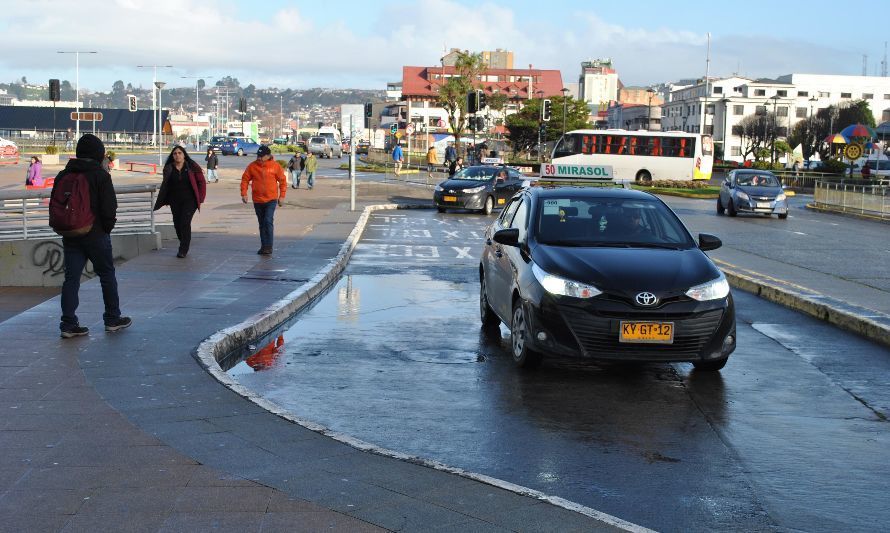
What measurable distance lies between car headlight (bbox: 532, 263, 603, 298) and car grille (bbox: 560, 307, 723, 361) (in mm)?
157

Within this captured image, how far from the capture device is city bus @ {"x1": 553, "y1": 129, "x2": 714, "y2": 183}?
6100cm

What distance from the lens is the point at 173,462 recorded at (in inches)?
227

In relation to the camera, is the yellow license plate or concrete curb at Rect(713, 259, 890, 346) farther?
concrete curb at Rect(713, 259, 890, 346)

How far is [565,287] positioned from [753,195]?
2739 centimetres

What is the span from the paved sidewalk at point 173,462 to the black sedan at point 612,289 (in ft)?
8.77

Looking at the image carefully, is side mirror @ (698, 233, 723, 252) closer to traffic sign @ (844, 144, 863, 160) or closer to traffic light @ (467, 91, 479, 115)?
traffic light @ (467, 91, 479, 115)

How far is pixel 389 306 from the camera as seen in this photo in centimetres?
1300

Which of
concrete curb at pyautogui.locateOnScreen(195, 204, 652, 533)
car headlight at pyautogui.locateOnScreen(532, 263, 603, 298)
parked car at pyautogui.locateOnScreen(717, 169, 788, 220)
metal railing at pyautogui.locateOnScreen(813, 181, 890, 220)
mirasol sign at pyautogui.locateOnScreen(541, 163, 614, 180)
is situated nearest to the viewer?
concrete curb at pyautogui.locateOnScreen(195, 204, 652, 533)

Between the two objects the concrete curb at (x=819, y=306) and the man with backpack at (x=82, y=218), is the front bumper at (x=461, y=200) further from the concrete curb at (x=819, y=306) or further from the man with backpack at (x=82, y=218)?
the man with backpack at (x=82, y=218)

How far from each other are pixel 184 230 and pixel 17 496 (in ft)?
39.7

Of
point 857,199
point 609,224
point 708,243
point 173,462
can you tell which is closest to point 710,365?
point 708,243

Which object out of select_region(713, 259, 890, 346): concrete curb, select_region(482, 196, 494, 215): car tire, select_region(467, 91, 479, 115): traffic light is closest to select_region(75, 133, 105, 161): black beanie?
select_region(713, 259, 890, 346): concrete curb

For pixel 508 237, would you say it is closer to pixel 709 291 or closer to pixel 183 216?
pixel 709 291

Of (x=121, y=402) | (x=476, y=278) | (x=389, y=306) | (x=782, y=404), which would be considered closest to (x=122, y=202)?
(x=476, y=278)
